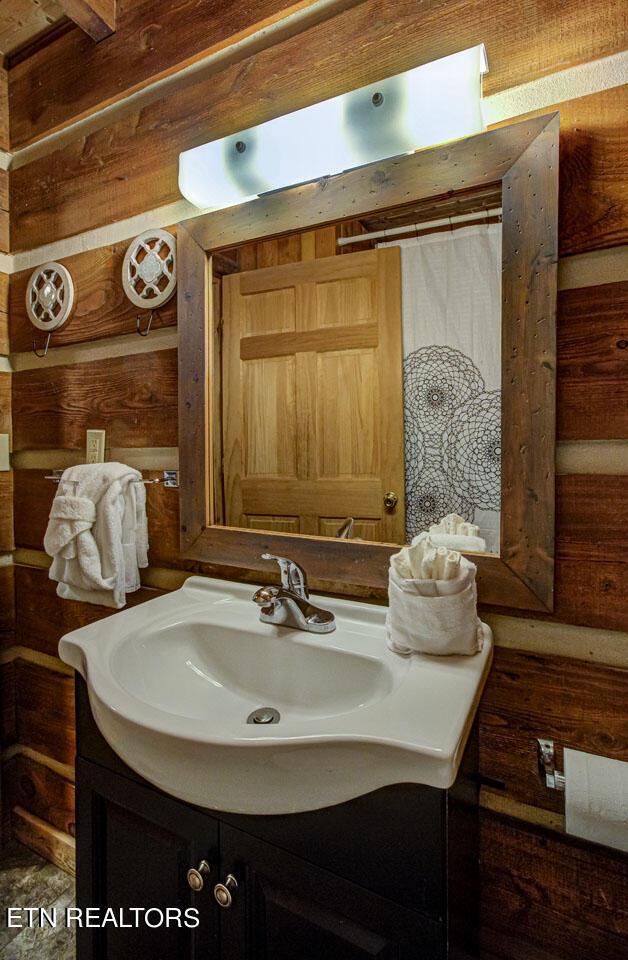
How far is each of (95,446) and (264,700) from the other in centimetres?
85

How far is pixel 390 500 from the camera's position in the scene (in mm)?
1016

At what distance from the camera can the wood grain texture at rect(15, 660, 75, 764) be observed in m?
1.51

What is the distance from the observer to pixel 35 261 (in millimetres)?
1559

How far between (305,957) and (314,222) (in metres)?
1.27

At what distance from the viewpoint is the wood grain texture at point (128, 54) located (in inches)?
45.7

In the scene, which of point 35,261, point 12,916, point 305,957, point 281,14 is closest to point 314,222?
point 281,14

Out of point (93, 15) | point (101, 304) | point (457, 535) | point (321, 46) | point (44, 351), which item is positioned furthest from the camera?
point (44, 351)

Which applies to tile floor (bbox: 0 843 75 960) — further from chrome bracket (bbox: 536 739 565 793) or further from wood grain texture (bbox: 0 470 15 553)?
chrome bracket (bbox: 536 739 565 793)

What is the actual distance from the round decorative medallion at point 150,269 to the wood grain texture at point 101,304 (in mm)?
25

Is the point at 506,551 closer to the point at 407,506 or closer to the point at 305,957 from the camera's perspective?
the point at 407,506

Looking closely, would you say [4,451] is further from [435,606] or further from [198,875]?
[435,606]

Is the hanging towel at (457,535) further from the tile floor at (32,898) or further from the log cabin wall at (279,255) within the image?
the tile floor at (32,898)

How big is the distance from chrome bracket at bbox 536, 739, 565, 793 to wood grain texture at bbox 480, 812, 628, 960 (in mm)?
110

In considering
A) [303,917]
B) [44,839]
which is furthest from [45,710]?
[303,917]
